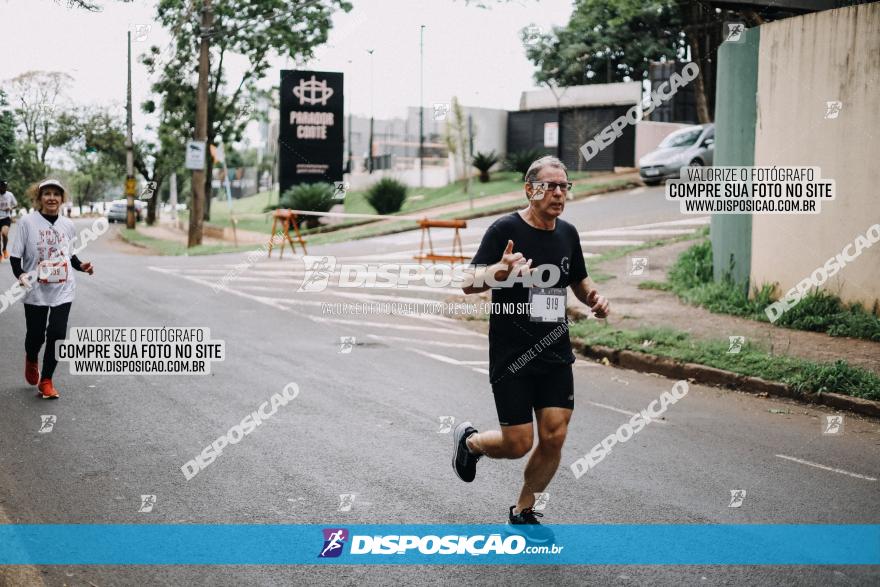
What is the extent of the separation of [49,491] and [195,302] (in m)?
8.93

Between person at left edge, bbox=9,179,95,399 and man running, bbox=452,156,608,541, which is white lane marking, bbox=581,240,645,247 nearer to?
person at left edge, bbox=9,179,95,399

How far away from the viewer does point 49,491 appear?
5.72 metres

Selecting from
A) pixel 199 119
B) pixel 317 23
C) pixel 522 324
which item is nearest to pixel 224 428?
pixel 522 324

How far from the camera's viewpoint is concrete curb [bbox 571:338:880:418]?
27.9ft

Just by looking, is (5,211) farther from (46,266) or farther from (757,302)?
(757,302)

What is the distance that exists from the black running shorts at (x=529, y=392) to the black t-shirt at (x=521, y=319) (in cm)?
4

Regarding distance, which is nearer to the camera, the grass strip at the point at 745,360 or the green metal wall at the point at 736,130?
the grass strip at the point at 745,360

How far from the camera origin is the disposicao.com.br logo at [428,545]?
191 inches

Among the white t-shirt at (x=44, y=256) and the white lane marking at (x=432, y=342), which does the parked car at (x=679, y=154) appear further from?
the white t-shirt at (x=44, y=256)

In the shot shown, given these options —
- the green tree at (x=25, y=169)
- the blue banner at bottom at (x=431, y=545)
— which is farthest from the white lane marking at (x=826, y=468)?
the green tree at (x=25, y=169)

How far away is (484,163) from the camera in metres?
42.4

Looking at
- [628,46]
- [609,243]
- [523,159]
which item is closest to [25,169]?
[609,243]

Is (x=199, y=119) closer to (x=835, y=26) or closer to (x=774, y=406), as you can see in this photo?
(x=835, y=26)

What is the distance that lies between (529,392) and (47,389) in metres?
5.10
